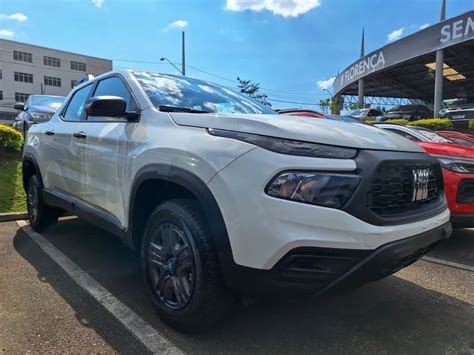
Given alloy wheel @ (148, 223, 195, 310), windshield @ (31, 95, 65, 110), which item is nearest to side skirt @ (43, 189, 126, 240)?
alloy wheel @ (148, 223, 195, 310)

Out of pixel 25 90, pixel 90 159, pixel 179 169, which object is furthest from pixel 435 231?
pixel 25 90

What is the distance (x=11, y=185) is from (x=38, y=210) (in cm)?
237

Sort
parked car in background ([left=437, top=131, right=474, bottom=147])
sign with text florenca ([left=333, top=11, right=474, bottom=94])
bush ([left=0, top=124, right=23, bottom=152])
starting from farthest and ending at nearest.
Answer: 1. sign with text florenca ([left=333, top=11, right=474, bottom=94])
2. bush ([left=0, top=124, right=23, bottom=152])
3. parked car in background ([left=437, top=131, right=474, bottom=147])

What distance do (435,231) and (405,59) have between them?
886 inches

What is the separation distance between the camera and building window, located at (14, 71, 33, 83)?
62.1m

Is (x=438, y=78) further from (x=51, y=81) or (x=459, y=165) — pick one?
(x=51, y=81)

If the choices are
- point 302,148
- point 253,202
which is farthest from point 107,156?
point 302,148

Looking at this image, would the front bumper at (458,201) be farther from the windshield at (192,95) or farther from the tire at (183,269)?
the tire at (183,269)

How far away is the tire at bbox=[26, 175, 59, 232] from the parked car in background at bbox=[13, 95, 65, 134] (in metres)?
4.39

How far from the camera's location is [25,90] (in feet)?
207

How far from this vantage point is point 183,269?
8.69 feet

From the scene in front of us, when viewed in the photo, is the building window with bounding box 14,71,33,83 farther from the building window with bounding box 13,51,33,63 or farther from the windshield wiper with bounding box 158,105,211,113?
the windshield wiper with bounding box 158,105,211,113

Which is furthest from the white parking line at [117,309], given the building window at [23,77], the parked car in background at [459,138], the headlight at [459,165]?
the building window at [23,77]

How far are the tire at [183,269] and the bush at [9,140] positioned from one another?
6.71 meters
